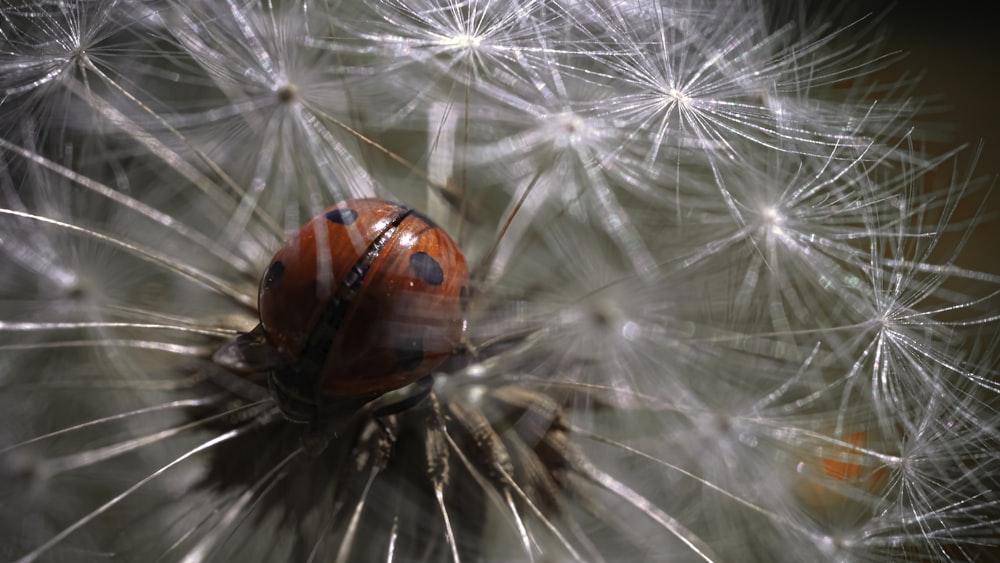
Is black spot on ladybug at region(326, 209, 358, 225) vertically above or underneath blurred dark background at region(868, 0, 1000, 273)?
underneath

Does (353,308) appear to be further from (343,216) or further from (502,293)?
(502,293)

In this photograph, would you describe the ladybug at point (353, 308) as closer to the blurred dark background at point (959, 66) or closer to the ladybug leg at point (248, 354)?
the ladybug leg at point (248, 354)

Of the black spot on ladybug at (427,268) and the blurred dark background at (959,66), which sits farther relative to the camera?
the blurred dark background at (959,66)

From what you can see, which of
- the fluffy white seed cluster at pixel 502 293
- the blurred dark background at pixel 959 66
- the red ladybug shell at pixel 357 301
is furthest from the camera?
the blurred dark background at pixel 959 66

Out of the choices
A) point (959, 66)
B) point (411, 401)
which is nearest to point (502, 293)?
point (411, 401)

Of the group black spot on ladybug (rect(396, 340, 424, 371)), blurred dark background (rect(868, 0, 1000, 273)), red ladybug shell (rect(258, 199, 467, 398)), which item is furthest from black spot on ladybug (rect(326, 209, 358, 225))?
blurred dark background (rect(868, 0, 1000, 273))

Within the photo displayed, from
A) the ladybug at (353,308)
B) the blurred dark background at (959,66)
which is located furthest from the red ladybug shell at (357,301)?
the blurred dark background at (959,66)

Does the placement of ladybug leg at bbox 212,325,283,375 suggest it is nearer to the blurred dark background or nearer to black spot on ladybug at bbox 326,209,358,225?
black spot on ladybug at bbox 326,209,358,225
